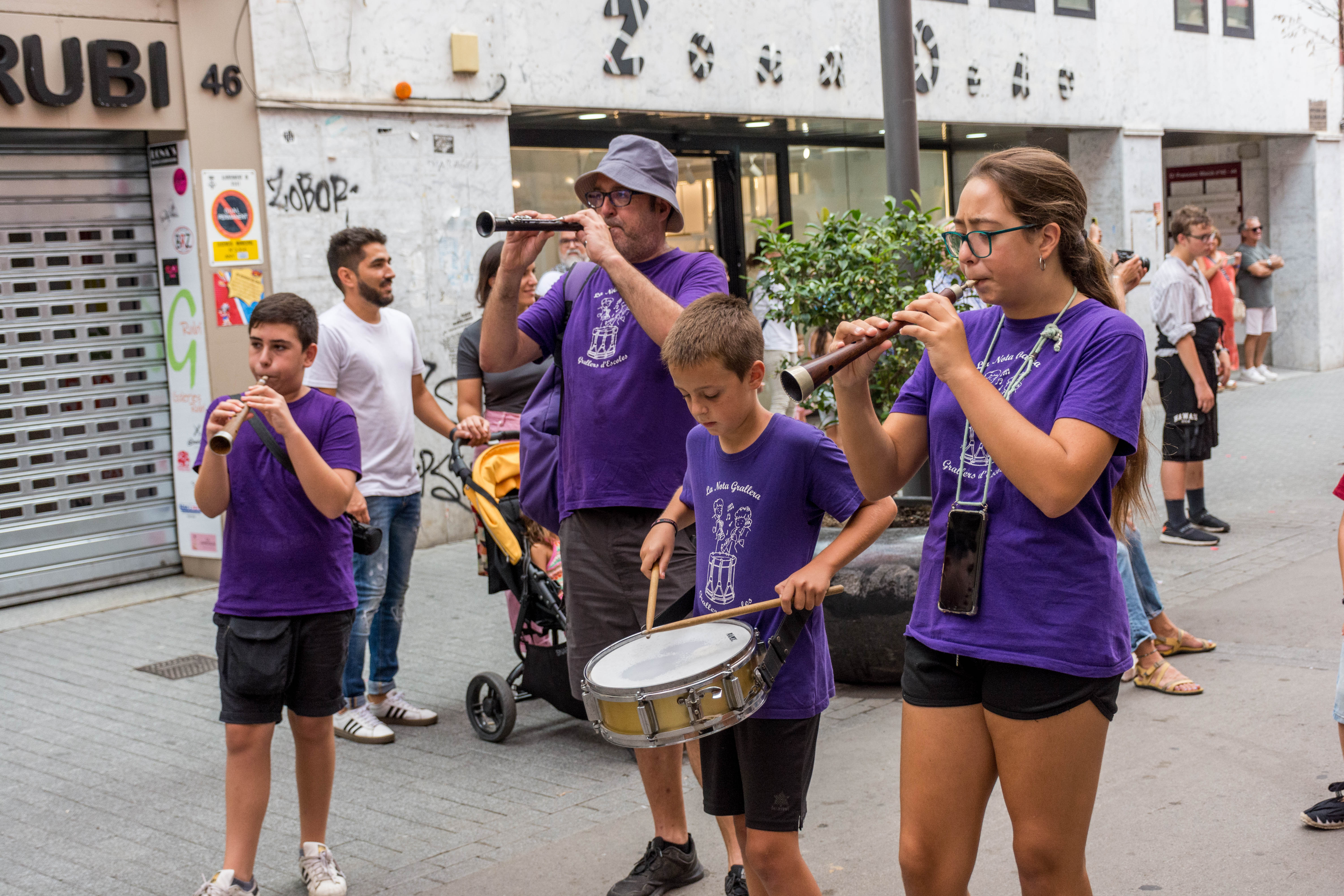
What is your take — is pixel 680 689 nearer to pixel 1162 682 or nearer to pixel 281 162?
pixel 1162 682

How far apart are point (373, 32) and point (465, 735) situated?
5995 millimetres

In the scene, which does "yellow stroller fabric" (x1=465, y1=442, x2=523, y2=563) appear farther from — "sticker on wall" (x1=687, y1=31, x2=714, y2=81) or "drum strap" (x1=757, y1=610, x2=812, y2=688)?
"sticker on wall" (x1=687, y1=31, x2=714, y2=81)

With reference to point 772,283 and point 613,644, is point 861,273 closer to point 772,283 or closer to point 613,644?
point 772,283

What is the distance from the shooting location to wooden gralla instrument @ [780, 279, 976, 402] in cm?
258

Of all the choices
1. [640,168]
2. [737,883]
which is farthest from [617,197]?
[737,883]

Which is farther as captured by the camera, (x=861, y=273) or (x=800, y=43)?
(x=800, y=43)

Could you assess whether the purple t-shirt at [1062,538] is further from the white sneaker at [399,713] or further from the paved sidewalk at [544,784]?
the white sneaker at [399,713]

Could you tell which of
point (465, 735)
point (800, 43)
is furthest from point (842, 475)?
point (800, 43)

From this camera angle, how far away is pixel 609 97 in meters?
11.3

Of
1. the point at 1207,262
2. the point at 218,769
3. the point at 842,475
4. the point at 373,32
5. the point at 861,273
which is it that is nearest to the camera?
the point at 842,475

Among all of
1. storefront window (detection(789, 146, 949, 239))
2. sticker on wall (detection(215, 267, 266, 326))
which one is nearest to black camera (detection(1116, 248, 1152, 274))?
sticker on wall (detection(215, 267, 266, 326))

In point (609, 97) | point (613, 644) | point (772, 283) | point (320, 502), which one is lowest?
point (613, 644)

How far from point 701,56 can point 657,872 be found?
9246mm

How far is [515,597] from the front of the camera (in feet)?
19.9
